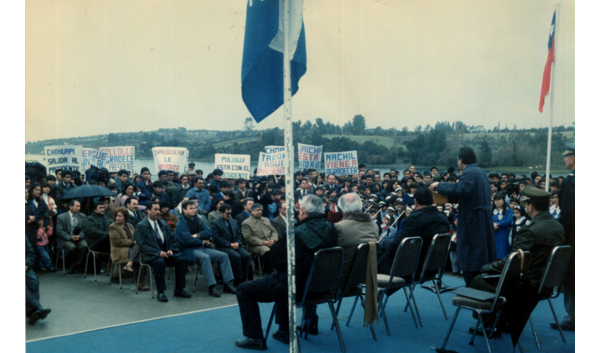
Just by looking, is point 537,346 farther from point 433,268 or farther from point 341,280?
point 341,280

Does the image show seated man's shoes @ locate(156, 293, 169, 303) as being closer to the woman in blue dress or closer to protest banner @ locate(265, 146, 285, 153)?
the woman in blue dress

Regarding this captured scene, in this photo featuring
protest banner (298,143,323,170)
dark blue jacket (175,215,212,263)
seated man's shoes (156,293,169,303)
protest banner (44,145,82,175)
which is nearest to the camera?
seated man's shoes (156,293,169,303)

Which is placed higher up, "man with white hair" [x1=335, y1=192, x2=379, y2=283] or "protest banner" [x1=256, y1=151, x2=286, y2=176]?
"protest banner" [x1=256, y1=151, x2=286, y2=176]

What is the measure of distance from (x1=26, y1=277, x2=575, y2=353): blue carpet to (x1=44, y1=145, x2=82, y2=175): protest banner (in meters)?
6.71

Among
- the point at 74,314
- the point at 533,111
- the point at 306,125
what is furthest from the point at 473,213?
the point at 306,125

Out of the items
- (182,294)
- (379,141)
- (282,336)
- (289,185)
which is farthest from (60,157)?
(379,141)

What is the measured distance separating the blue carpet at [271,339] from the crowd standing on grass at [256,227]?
35 cm

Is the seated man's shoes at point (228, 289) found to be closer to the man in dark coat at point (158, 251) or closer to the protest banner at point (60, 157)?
the man in dark coat at point (158, 251)

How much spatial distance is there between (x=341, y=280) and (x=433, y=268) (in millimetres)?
1412

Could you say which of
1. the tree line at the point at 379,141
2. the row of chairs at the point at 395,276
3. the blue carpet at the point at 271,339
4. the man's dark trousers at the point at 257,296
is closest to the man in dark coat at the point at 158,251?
the blue carpet at the point at 271,339

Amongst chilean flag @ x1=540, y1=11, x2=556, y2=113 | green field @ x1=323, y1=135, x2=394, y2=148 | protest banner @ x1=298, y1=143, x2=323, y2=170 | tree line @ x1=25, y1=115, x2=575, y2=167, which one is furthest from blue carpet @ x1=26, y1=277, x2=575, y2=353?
green field @ x1=323, y1=135, x2=394, y2=148

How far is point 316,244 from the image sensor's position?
4.30 meters

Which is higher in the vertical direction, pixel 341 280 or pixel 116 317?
pixel 341 280

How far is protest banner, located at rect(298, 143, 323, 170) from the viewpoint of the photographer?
533 inches
